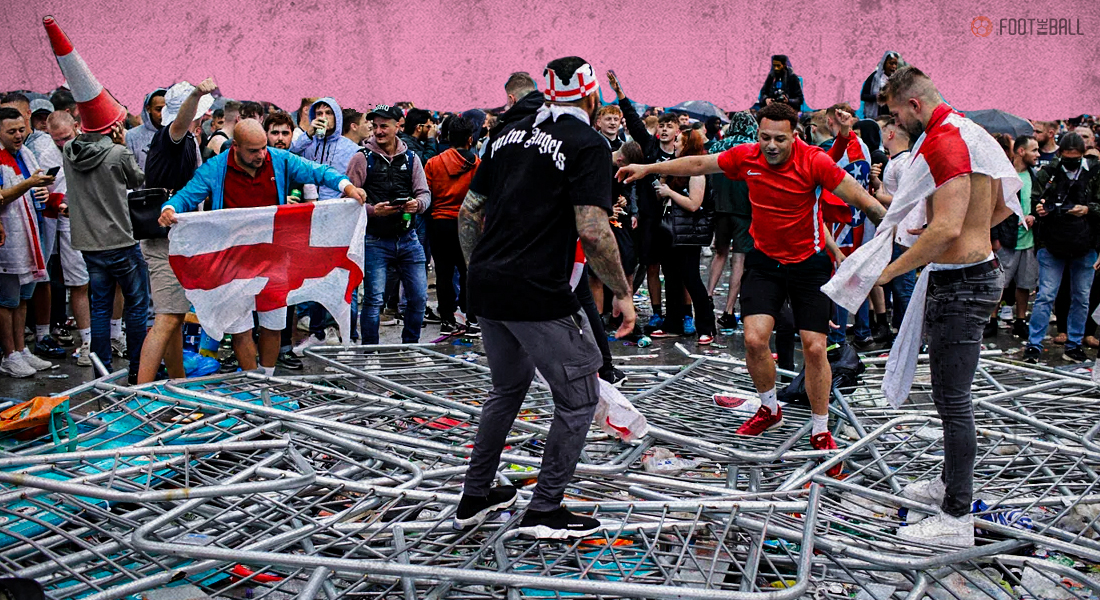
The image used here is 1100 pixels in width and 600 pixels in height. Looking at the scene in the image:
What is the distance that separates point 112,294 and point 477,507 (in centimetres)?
448

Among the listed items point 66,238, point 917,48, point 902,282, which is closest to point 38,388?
point 66,238

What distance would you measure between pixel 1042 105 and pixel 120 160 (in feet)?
47.8

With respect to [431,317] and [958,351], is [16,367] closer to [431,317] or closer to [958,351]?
[431,317]

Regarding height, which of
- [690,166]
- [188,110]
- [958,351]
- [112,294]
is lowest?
[112,294]

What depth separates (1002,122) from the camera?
48.8 ft

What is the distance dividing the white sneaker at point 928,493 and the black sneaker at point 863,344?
4673 millimetres

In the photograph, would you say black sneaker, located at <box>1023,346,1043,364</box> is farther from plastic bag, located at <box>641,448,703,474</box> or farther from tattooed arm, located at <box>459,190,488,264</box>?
tattooed arm, located at <box>459,190,488,264</box>

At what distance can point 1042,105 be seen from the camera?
1650cm

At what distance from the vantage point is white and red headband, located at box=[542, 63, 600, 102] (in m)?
4.30

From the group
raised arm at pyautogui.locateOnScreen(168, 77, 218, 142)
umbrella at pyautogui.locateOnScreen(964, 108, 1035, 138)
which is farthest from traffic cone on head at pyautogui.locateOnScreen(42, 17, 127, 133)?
umbrella at pyautogui.locateOnScreen(964, 108, 1035, 138)

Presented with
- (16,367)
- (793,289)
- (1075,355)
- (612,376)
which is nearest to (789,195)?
(793,289)

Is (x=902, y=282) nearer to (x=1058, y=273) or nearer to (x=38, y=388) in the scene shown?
(x=1058, y=273)

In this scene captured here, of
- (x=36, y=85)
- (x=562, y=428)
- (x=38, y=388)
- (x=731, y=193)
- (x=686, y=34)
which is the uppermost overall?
(x=686, y=34)

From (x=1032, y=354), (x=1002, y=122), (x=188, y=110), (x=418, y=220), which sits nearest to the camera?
(x=188, y=110)
